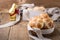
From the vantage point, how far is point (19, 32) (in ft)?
3.49

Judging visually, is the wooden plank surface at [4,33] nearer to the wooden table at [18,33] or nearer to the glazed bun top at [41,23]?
the wooden table at [18,33]

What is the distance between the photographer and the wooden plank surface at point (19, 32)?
0.99 m

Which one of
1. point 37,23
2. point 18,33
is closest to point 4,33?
point 18,33

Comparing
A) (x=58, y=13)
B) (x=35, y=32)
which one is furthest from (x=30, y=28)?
(x=58, y=13)

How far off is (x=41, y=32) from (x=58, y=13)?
38 cm

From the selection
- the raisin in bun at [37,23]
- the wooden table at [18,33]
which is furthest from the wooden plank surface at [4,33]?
the raisin in bun at [37,23]

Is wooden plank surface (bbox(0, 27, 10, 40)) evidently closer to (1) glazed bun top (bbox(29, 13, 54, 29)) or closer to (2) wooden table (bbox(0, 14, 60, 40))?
(2) wooden table (bbox(0, 14, 60, 40))

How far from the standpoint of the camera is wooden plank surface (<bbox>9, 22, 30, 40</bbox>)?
3.24ft

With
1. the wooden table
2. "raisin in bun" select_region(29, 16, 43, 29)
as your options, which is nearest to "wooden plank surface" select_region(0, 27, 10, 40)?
the wooden table

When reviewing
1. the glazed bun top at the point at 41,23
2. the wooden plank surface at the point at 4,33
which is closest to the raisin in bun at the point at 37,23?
the glazed bun top at the point at 41,23

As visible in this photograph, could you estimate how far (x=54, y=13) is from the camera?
1.31m

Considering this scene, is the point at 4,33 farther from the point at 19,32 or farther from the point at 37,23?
the point at 37,23

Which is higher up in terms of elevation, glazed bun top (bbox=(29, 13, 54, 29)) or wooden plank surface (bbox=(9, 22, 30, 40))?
glazed bun top (bbox=(29, 13, 54, 29))

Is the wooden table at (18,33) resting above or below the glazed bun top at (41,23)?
below
